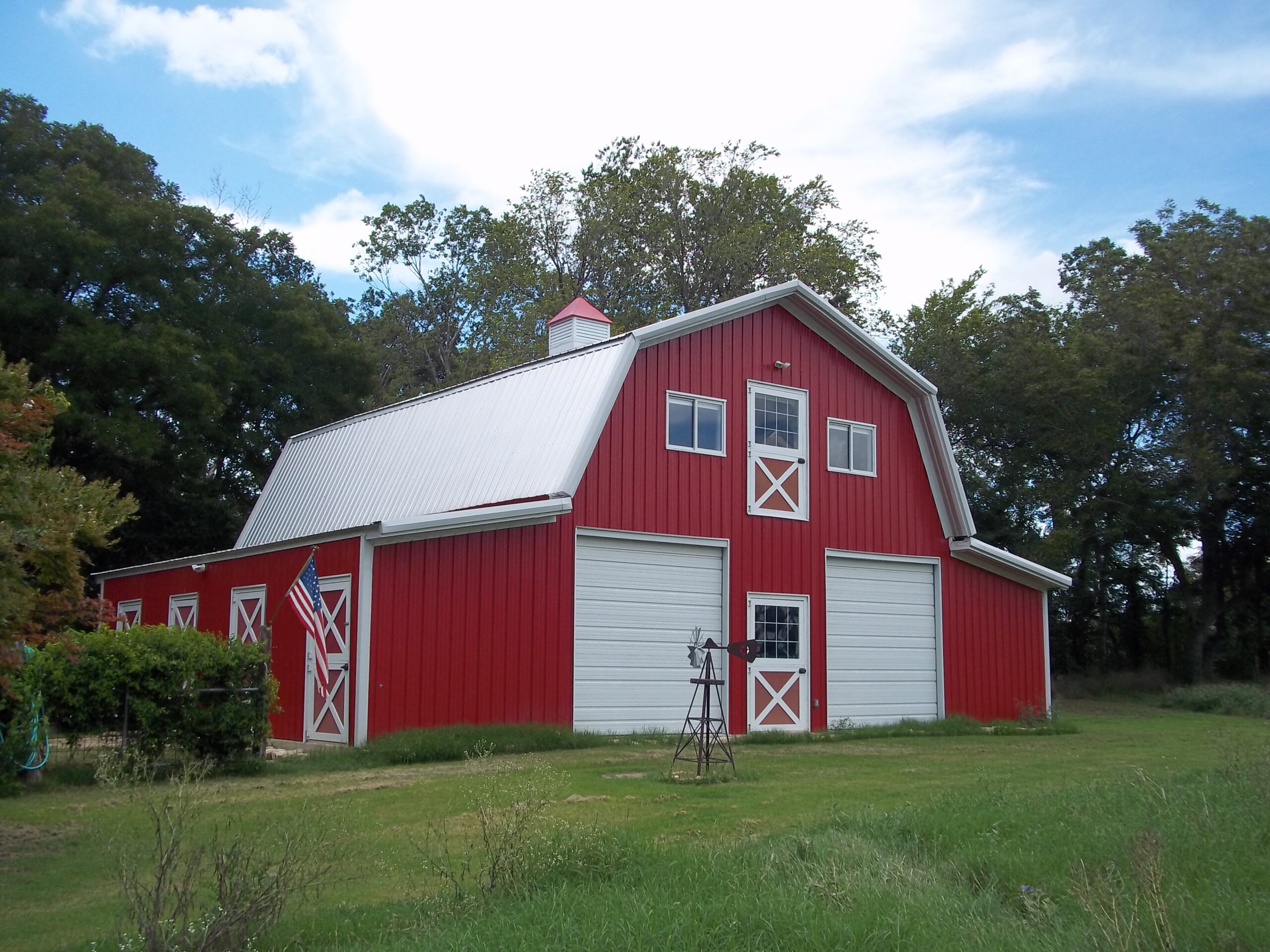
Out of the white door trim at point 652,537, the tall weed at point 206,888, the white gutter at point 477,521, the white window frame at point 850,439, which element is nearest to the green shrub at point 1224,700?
the white window frame at point 850,439

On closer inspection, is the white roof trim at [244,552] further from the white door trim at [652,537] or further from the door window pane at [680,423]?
the door window pane at [680,423]

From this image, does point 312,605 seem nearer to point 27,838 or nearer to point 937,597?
point 27,838

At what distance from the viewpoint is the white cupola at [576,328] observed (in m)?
19.8

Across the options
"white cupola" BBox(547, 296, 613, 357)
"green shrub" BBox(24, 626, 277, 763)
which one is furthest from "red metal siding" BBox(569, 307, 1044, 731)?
"green shrub" BBox(24, 626, 277, 763)

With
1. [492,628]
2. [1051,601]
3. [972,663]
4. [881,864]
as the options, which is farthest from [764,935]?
[1051,601]

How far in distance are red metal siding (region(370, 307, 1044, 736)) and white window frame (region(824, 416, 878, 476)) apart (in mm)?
70

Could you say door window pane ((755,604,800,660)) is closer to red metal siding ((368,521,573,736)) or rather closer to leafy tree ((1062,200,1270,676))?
red metal siding ((368,521,573,736))

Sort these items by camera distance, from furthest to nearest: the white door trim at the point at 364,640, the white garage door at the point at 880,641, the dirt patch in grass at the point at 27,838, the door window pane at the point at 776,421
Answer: the white garage door at the point at 880,641
the door window pane at the point at 776,421
the white door trim at the point at 364,640
the dirt patch in grass at the point at 27,838

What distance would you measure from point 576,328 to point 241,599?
6778mm

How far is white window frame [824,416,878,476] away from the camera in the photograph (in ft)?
60.2

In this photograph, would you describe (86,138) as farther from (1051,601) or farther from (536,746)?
(1051,601)

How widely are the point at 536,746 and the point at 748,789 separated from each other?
4.45 meters

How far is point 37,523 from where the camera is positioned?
7.56 metres

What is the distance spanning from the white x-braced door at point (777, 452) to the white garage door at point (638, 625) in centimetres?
123
